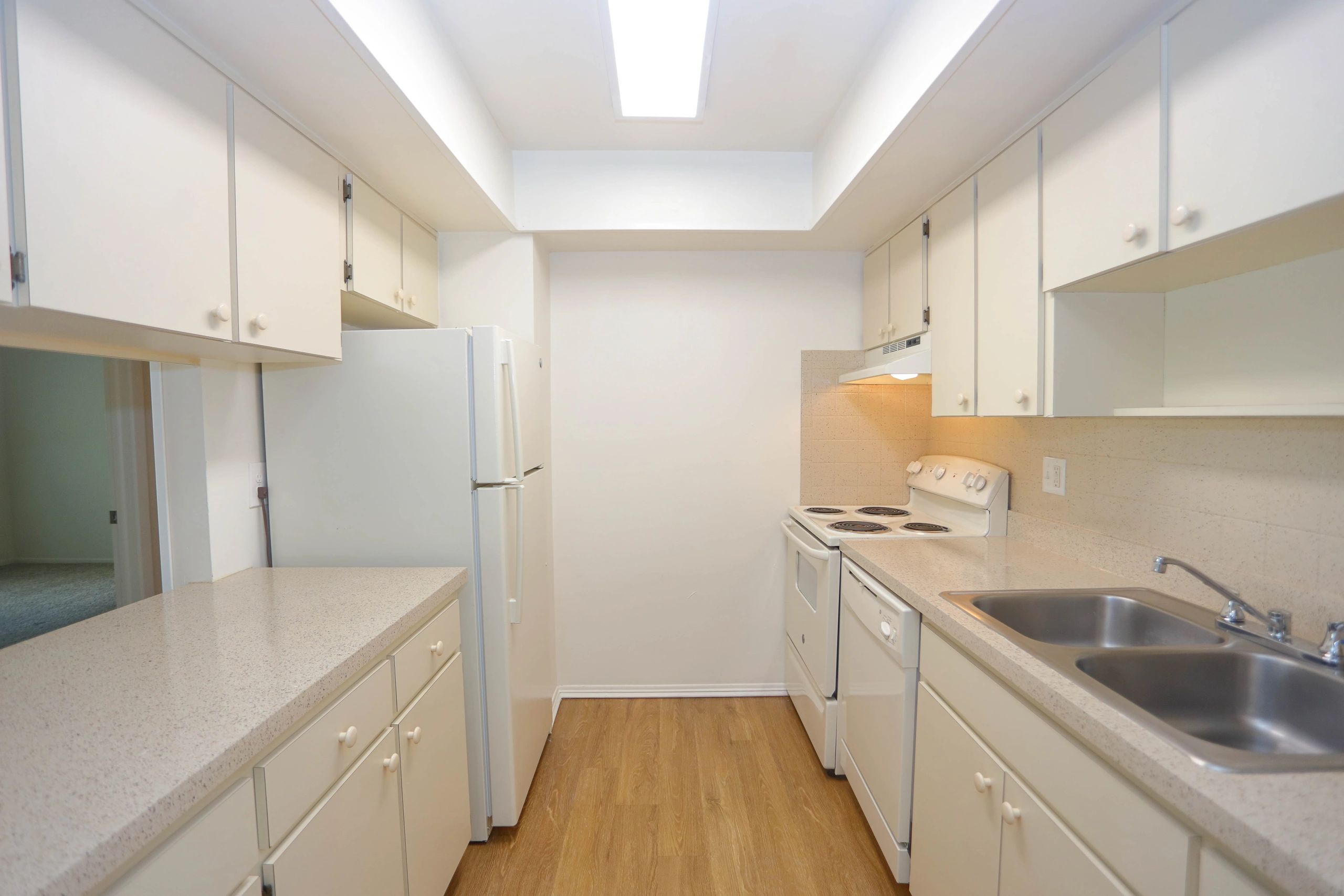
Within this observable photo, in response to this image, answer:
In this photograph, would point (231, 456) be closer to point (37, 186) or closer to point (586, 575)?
point (37, 186)

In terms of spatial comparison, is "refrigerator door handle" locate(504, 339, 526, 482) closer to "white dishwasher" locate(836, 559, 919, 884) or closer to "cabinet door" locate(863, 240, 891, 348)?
"white dishwasher" locate(836, 559, 919, 884)

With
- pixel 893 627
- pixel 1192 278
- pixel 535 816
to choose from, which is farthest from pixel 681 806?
pixel 1192 278

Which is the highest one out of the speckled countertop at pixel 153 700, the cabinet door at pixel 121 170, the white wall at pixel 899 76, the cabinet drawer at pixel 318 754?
the white wall at pixel 899 76

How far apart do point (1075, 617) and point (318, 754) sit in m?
1.76

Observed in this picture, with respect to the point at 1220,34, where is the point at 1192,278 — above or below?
below

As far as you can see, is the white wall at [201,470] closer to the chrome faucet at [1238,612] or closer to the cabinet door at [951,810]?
the cabinet door at [951,810]

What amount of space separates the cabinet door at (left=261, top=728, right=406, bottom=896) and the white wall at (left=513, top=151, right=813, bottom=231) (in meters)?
2.08

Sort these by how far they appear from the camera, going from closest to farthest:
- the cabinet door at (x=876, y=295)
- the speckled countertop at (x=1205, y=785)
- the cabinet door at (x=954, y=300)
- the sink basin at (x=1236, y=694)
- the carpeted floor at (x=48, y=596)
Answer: the speckled countertop at (x=1205, y=785) < the sink basin at (x=1236, y=694) < the carpeted floor at (x=48, y=596) < the cabinet door at (x=954, y=300) < the cabinet door at (x=876, y=295)

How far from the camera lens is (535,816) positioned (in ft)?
6.73

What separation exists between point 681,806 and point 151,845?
177 centimetres

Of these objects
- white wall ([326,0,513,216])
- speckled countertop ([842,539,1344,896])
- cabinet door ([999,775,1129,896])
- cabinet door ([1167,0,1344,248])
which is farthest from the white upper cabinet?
white wall ([326,0,513,216])

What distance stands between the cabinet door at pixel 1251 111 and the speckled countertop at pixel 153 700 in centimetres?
183

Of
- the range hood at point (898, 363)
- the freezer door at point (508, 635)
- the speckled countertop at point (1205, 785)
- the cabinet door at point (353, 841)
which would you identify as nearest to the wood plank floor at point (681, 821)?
the freezer door at point (508, 635)

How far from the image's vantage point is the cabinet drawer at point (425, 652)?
1.37 metres
